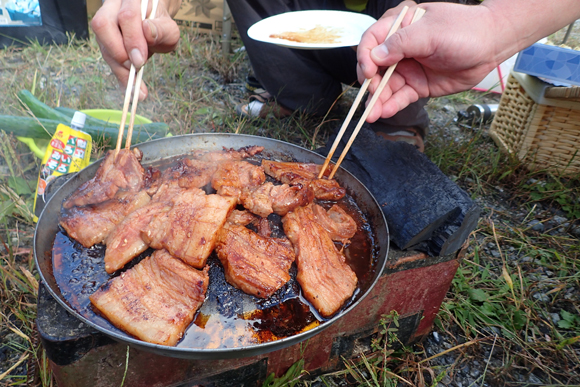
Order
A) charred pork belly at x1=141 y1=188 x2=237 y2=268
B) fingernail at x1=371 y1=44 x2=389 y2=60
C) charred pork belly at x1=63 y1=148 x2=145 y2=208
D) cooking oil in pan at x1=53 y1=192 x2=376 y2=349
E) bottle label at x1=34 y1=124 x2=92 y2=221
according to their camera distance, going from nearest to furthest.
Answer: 1. cooking oil in pan at x1=53 y1=192 x2=376 y2=349
2. charred pork belly at x1=141 y1=188 x2=237 y2=268
3. charred pork belly at x1=63 y1=148 x2=145 y2=208
4. fingernail at x1=371 y1=44 x2=389 y2=60
5. bottle label at x1=34 y1=124 x2=92 y2=221

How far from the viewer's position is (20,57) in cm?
619

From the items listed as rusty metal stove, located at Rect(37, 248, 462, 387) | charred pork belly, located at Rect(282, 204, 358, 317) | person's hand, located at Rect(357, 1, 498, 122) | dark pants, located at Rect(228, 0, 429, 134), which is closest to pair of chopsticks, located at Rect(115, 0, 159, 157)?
rusty metal stove, located at Rect(37, 248, 462, 387)

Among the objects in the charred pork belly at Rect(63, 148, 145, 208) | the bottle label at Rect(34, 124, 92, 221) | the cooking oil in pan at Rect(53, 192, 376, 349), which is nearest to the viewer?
the cooking oil in pan at Rect(53, 192, 376, 349)

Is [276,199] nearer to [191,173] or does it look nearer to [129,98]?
[191,173]

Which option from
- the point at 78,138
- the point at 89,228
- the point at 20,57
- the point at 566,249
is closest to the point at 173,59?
the point at 20,57

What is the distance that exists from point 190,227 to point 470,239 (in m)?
3.17

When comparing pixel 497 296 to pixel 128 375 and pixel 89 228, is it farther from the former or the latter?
pixel 89 228

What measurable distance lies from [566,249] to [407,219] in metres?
2.66

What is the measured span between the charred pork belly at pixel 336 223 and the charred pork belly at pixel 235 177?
448mm

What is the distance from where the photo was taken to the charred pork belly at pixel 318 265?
1869mm

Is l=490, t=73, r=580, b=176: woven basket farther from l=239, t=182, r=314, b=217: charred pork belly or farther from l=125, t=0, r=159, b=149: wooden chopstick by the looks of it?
l=125, t=0, r=159, b=149: wooden chopstick

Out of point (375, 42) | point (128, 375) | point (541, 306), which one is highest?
point (375, 42)

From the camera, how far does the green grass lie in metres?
2.84

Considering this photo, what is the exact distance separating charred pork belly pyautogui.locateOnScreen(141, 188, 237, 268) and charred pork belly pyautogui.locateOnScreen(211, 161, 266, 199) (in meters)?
0.18
